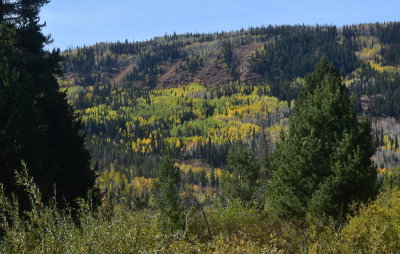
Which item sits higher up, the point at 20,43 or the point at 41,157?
the point at 20,43

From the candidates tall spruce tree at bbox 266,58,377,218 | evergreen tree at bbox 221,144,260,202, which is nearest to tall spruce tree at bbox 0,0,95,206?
tall spruce tree at bbox 266,58,377,218

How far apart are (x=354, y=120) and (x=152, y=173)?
17339cm

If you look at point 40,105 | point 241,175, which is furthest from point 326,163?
point 241,175

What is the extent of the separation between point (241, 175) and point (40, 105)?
103 feet

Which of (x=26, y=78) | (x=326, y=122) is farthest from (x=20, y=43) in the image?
(x=326, y=122)

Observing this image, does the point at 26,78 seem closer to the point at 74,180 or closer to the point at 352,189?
the point at 74,180

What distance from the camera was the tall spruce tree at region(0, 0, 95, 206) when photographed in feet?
48.4

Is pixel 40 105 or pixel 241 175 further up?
pixel 40 105

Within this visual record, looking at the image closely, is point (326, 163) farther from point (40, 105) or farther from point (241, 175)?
point (241, 175)

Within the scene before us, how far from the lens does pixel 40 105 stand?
68.5ft

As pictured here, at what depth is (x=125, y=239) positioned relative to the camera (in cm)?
591

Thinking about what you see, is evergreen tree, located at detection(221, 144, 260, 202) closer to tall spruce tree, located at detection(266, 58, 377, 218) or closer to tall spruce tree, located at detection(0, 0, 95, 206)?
tall spruce tree, located at detection(266, 58, 377, 218)

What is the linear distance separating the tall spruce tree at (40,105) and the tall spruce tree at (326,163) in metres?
11.3

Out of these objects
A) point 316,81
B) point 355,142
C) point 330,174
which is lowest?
point 330,174
